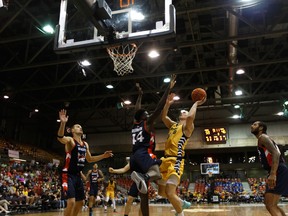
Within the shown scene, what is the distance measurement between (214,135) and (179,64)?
Result: 8621 millimetres

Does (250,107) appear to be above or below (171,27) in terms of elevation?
above

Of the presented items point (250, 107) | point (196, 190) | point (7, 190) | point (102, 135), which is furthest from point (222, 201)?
point (7, 190)

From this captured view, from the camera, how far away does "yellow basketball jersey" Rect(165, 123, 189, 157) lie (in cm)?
510

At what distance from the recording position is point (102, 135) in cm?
2742

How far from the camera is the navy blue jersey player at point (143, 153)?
424cm

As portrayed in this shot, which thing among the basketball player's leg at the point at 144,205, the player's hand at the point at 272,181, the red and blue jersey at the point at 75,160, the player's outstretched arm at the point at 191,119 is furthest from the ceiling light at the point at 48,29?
the player's hand at the point at 272,181

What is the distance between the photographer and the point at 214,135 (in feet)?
78.3

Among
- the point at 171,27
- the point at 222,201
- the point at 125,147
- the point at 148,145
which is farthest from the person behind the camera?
the point at 125,147

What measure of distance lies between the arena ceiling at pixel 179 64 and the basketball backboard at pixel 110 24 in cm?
44

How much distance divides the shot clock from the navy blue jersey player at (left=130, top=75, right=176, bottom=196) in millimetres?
19845

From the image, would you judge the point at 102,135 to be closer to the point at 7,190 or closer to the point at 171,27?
the point at 7,190

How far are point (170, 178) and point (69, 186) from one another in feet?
5.17

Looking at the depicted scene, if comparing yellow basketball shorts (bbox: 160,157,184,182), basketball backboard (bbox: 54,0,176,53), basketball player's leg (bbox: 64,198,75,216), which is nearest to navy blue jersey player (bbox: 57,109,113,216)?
basketball player's leg (bbox: 64,198,75,216)

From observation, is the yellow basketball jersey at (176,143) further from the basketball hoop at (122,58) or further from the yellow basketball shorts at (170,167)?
the basketball hoop at (122,58)
